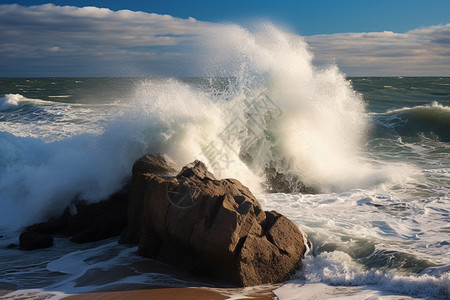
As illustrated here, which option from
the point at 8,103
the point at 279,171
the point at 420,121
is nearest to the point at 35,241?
the point at 279,171

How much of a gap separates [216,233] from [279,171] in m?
4.49

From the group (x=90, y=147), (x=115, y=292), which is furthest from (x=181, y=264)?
(x=90, y=147)

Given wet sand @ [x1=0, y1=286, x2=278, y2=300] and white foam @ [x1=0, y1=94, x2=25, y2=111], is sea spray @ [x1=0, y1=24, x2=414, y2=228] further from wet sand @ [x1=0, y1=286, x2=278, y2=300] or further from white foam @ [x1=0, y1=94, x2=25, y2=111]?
white foam @ [x1=0, y1=94, x2=25, y2=111]

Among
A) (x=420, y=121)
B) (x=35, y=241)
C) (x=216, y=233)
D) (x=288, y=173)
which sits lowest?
(x=35, y=241)

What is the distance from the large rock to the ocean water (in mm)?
260

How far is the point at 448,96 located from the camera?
1241 inches

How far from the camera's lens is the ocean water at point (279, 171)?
480 cm

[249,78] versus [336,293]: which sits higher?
[249,78]

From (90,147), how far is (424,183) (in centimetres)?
637

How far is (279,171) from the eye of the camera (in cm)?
895

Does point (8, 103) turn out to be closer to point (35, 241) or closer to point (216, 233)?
point (35, 241)

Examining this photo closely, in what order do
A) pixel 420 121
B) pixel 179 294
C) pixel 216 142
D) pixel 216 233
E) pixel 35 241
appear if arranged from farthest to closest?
pixel 420 121 < pixel 216 142 < pixel 35 241 < pixel 216 233 < pixel 179 294

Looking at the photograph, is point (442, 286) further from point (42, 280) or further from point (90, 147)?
point (90, 147)

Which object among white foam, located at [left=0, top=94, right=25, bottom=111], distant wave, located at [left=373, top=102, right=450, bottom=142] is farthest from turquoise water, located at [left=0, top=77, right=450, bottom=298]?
white foam, located at [left=0, top=94, right=25, bottom=111]
